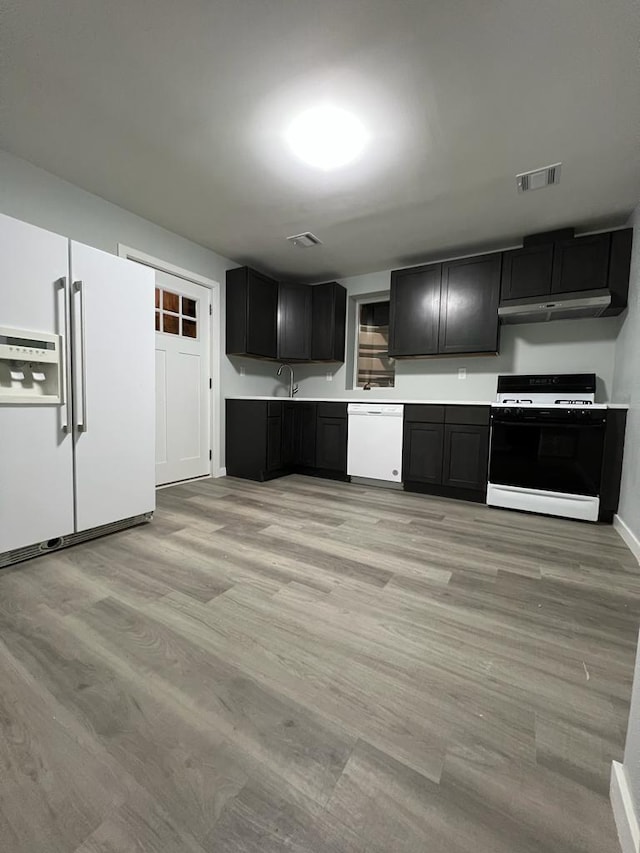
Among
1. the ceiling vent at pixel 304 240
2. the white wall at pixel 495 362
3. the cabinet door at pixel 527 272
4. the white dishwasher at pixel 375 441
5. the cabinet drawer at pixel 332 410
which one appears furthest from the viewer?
the cabinet drawer at pixel 332 410

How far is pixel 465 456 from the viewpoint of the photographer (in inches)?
123

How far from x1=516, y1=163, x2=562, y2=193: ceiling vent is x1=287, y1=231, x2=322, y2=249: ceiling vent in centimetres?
170

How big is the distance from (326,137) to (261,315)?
210 cm

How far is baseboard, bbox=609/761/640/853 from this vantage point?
2.03ft

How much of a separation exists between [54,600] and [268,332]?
3199mm

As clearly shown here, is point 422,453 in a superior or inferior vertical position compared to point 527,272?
inferior

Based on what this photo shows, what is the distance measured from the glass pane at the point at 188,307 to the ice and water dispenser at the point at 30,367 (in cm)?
179

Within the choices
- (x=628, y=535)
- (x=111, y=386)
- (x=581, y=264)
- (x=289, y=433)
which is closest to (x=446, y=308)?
(x=581, y=264)

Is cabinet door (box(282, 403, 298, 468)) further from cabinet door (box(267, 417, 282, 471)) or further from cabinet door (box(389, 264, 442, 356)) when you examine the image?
cabinet door (box(389, 264, 442, 356))

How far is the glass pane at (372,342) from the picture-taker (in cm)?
446

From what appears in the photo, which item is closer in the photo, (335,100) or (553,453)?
(335,100)

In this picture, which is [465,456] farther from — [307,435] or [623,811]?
[623,811]

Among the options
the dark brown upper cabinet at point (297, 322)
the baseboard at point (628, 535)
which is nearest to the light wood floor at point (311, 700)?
the baseboard at point (628, 535)

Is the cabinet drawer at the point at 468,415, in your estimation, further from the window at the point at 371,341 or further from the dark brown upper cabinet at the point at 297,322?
the dark brown upper cabinet at the point at 297,322
